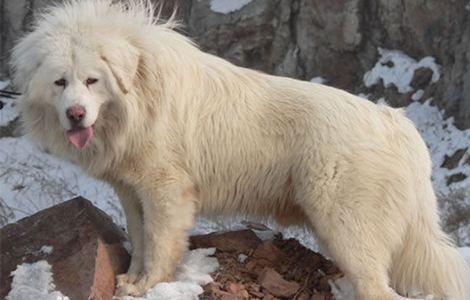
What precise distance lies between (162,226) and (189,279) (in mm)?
437

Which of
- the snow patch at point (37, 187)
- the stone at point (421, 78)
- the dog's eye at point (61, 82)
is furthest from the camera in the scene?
the stone at point (421, 78)

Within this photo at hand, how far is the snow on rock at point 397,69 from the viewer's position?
1864 cm

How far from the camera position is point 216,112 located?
5609mm

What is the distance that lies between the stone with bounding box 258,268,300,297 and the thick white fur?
41 centimetres

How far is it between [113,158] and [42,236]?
82cm

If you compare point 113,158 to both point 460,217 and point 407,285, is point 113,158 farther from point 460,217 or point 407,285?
point 460,217

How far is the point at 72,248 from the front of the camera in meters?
5.56

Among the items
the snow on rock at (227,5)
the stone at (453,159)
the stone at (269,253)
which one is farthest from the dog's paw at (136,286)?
the snow on rock at (227,5)

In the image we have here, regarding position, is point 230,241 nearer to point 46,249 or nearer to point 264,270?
point 264,270

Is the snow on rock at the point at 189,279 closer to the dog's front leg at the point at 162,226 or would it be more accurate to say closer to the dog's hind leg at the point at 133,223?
the dog's front leg at the point at 162,226

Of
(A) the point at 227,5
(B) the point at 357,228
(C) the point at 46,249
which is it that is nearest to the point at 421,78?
(A) the point at 227,5

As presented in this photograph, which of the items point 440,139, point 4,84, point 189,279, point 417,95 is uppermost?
point 189,279

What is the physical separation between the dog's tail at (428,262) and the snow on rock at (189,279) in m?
1.26

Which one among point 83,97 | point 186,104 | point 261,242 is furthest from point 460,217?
point 83,97
